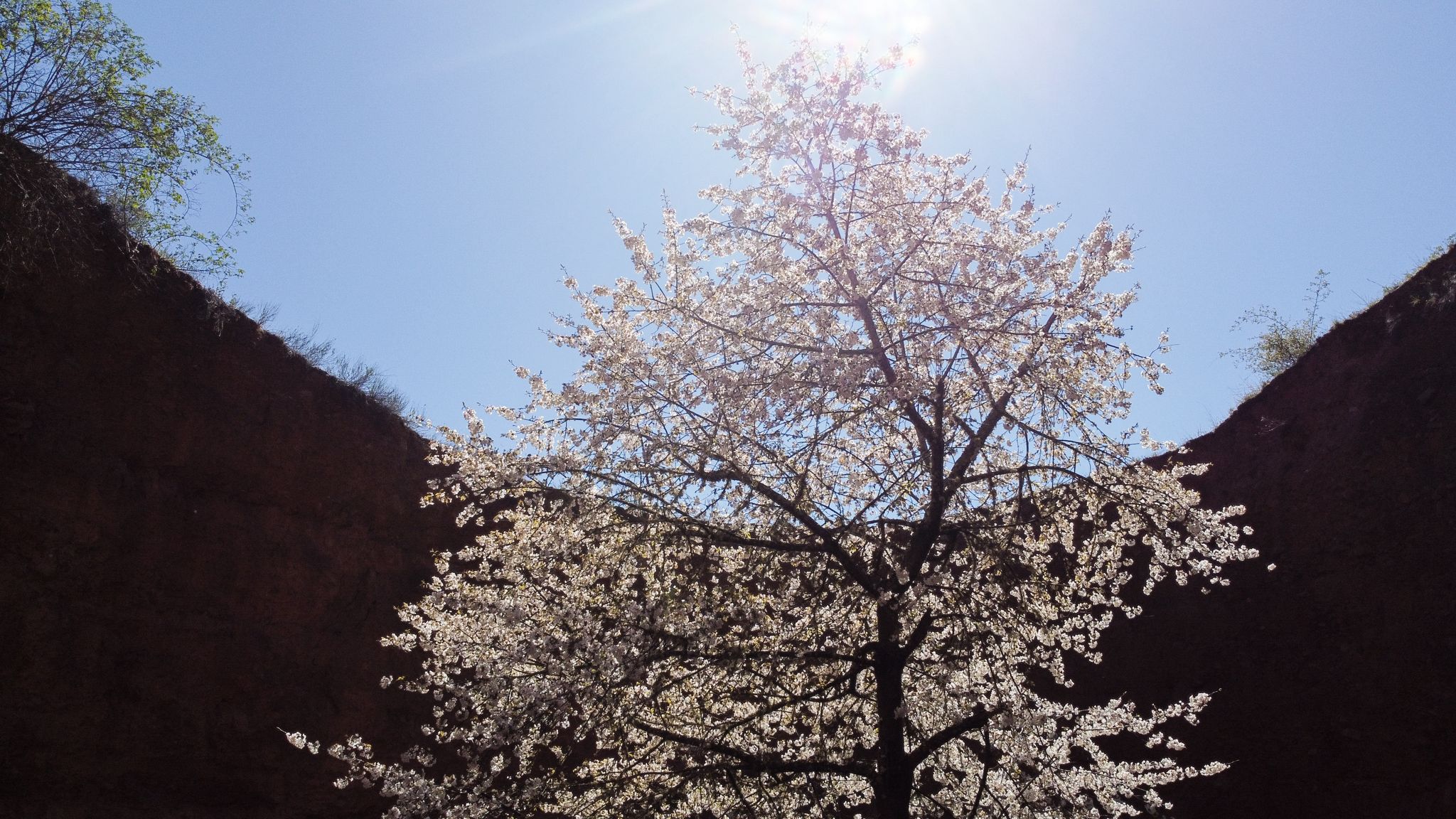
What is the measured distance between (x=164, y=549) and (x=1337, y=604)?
12092 millimetres

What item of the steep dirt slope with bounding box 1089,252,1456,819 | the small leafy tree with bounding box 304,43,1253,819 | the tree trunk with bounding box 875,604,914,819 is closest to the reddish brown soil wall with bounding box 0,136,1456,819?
the steep dirt slope with bounding box 1089,252,1456,819

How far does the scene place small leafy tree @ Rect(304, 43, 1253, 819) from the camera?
5340 millimetres

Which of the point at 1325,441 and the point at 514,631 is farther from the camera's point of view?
the point at 1325,441

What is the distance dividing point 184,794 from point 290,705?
1239 millimetres

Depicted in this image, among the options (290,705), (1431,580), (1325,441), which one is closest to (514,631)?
(290,705)

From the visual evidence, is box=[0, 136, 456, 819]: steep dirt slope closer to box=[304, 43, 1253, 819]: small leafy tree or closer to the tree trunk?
box=[304, 43, 1253, 819]: small leafy tree

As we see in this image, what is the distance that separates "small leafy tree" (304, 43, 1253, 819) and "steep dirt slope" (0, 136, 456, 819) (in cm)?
494

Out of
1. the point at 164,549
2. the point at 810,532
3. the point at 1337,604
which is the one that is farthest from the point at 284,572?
the point at 1337,604

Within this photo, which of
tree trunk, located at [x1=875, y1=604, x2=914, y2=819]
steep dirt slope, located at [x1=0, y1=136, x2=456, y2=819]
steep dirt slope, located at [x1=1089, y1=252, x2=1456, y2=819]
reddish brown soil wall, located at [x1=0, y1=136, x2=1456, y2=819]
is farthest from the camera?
steep dirt slope, located at [x1=0, y1=136, x2=456, y2=819]

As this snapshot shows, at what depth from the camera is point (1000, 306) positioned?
19.2 ft

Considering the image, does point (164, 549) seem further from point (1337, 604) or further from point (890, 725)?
point (1337, 604)

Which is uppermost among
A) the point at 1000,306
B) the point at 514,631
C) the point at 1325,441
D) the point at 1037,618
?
the point at 1325,441

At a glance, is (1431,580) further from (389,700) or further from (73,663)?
(73,663)

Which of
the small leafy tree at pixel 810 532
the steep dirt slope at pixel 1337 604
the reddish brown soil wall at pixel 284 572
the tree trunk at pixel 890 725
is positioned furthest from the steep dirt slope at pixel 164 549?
the steep dirt slope at pixel 1337 604
